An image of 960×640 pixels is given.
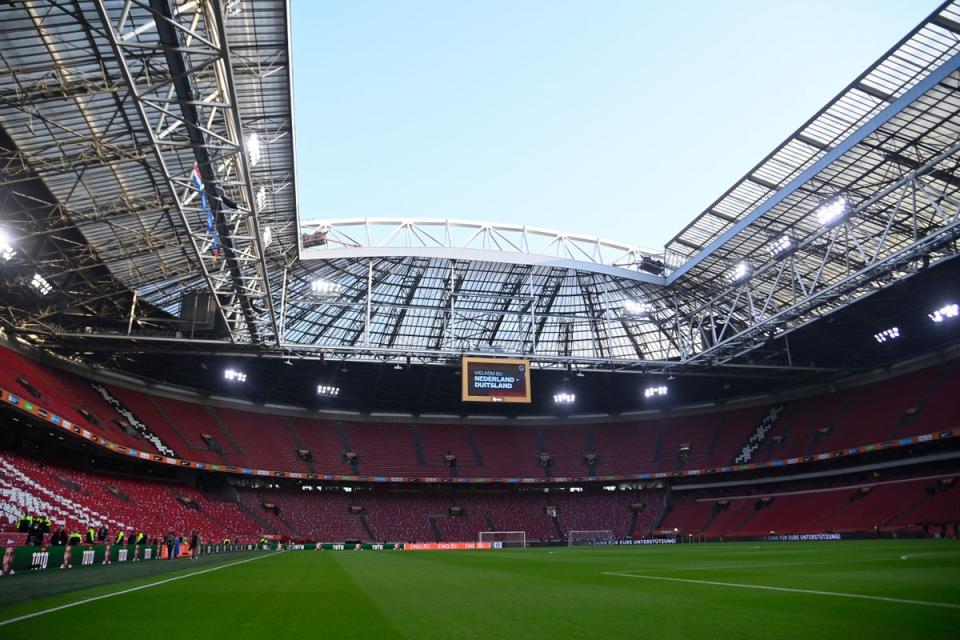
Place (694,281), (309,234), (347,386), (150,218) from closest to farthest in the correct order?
1. (150,218)
2. (309,234)
3. (694,281)
4. (347,386)

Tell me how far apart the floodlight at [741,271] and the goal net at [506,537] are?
2907cm

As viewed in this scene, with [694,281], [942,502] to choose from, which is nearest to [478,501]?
[694,281]

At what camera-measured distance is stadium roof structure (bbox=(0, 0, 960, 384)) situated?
722 inches

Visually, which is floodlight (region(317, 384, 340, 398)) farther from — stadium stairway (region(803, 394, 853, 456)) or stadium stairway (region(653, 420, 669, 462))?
stadium stairway (region(803, 394, 853, 456))

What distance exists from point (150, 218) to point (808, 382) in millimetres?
51788

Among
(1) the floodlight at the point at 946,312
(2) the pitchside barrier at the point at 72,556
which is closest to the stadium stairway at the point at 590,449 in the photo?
(1) the floodlight at the point at 946,312

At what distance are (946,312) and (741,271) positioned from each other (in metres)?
13.9

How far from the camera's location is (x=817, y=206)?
2970 cm

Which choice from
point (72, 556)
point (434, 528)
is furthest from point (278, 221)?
point (434, 528)

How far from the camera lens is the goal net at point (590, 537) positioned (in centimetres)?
5168

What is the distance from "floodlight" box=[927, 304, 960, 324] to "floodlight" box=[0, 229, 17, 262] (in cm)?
5082

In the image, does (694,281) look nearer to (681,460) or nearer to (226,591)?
(681,460)

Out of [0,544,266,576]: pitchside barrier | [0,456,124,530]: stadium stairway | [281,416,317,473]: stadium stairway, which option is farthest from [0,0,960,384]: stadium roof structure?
[281,416,317,473]: stadium stairway

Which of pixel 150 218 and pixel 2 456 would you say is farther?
pixel 2 456
